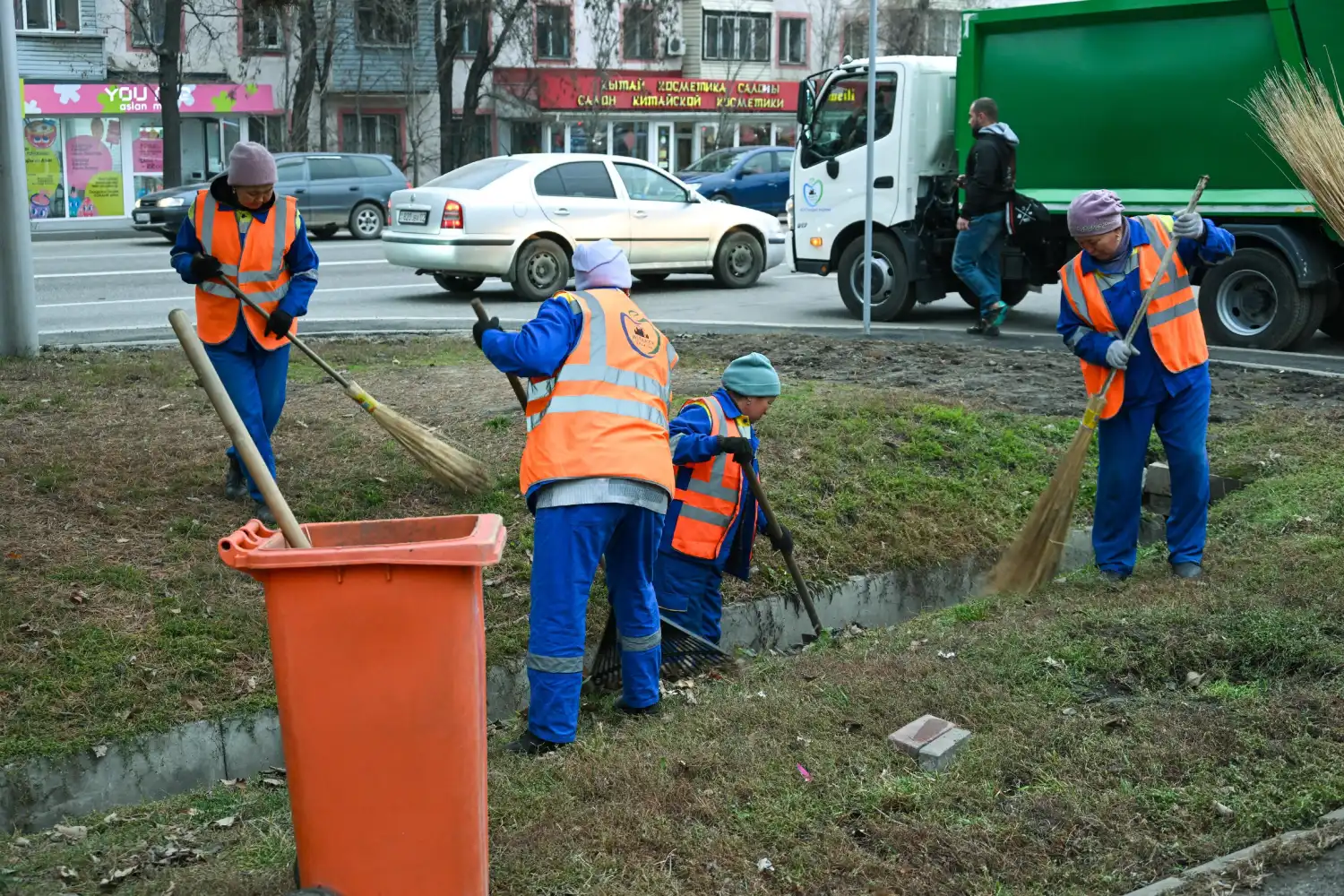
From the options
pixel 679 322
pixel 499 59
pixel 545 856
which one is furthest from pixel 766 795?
pixel 499 59

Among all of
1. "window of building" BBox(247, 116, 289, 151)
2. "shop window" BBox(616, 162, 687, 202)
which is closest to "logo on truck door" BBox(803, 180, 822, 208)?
"shop window" BBox(616, 162, 687, 202)

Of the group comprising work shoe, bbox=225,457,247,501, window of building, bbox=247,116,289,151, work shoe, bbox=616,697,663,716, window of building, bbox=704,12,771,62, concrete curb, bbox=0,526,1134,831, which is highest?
window of building, bbox=704,12,771,62

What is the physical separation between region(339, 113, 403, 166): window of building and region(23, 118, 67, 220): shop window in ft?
27.8

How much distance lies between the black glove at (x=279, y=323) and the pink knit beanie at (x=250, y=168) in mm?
607

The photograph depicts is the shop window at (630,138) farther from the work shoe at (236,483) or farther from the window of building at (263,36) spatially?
the work shoe at (236,483)

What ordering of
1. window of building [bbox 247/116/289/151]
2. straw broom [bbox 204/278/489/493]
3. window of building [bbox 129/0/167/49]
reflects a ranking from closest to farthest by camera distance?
straw broom [bbox 204/278/489/493] < window of building [bbox 129/0/167/49] < window of building [bbox 247/116/289/151]

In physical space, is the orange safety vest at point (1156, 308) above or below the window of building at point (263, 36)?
below

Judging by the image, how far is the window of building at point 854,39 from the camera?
163 ft

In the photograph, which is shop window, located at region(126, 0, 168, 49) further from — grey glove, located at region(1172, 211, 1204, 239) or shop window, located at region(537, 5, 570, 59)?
grey glove, located at region(1172, 211, 1204, 239)

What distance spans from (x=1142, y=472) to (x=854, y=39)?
46.3 m

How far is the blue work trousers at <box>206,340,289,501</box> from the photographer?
22.6 feet

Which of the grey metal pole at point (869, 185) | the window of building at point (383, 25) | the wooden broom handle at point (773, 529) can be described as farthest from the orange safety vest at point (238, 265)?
the window of building at point (383, 25)

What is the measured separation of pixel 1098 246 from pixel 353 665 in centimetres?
422

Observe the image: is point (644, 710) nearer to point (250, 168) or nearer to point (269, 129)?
point (250, 168)
